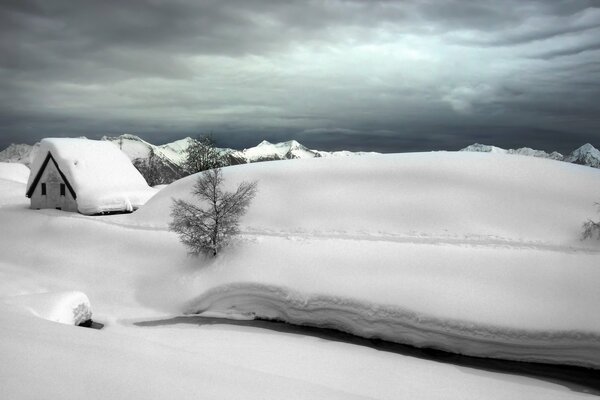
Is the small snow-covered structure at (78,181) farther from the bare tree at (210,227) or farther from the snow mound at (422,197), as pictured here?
the bare tree at (210,227)

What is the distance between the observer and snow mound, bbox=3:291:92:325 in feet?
44.9

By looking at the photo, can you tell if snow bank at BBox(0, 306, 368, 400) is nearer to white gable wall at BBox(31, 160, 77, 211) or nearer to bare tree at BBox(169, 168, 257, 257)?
bare tree at BBox(169, 168, 257, 257)

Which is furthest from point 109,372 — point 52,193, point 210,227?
point 52,193

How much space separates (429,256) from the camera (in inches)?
798

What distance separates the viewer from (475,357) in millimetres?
16516

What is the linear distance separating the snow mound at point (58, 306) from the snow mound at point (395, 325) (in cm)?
616

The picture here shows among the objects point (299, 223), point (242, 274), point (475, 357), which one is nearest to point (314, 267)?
point (242, 274)

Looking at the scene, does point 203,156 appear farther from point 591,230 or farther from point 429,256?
point 591,230

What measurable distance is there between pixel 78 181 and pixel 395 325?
2773cm

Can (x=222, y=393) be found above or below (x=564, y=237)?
below

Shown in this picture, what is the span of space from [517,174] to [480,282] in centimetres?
1353

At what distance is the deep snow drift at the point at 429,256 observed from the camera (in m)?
16.6

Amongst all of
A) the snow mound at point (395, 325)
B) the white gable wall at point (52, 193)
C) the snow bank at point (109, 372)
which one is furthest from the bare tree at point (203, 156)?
the snow bank at point (109, 372)

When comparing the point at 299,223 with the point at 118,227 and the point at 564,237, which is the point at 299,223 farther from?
the point at 564,237
